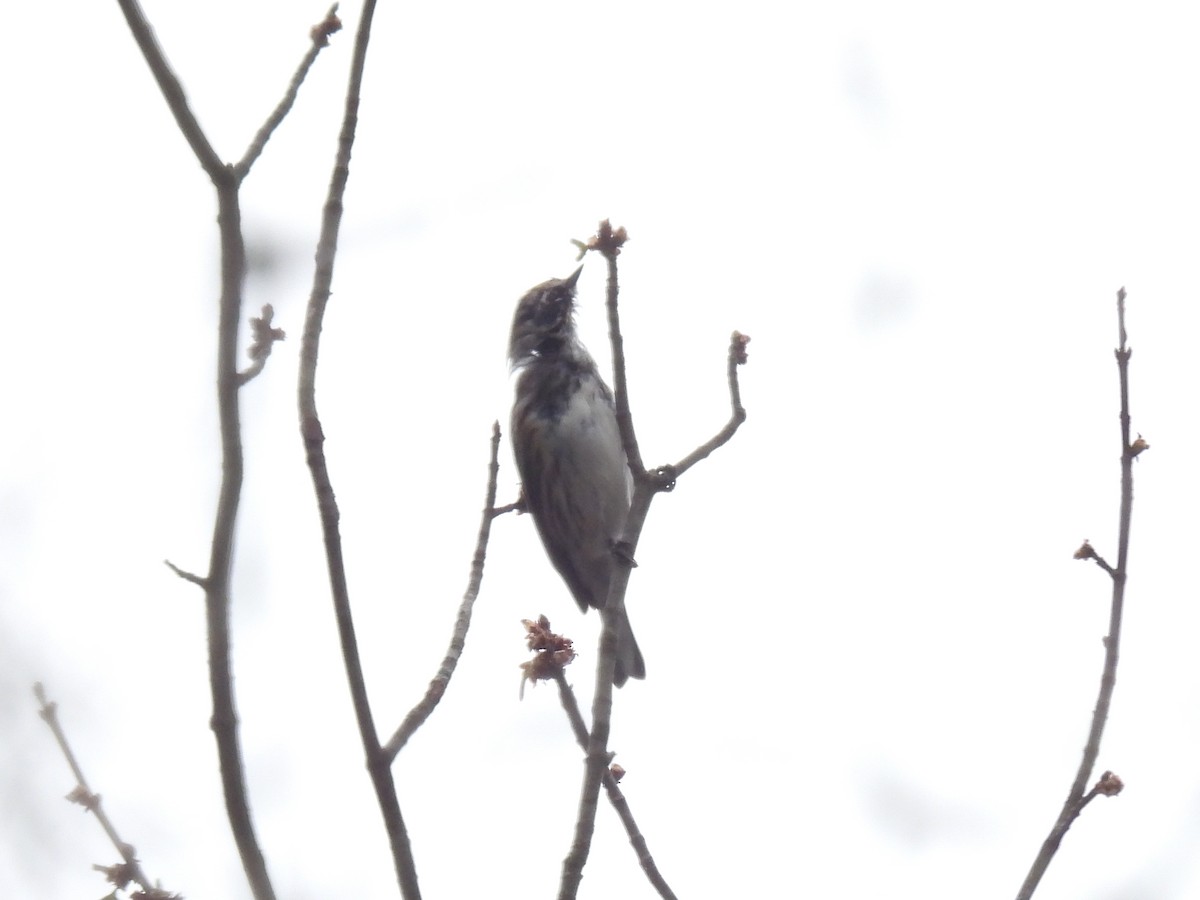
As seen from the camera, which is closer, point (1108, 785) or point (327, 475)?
point (327, 475)

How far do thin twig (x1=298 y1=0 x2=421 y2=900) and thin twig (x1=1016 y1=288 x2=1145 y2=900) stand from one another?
4.82 feet

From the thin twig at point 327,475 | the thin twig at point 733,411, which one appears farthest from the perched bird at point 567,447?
the thin twig at point 327,475

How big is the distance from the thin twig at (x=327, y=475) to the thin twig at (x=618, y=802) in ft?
3.28

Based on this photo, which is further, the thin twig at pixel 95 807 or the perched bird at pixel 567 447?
the perched bird at pixel 567 447

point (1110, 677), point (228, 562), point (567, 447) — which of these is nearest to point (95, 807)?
point (228, 562)

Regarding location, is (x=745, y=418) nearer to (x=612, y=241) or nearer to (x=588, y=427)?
(x=612, y=241)

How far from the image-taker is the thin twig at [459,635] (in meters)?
3.04

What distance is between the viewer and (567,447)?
7.99 meters

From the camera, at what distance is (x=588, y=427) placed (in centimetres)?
789

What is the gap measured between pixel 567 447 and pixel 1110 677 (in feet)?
15.9

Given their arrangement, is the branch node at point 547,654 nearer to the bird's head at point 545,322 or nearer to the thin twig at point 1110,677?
the thin twig at point 1110,677

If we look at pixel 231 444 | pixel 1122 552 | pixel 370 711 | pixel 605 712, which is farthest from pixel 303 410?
pixel 1122 552

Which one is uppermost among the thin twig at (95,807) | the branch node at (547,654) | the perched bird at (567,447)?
the perched bird at (567,447)

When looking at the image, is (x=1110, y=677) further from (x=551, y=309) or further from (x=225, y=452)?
(x=551, y=309)
